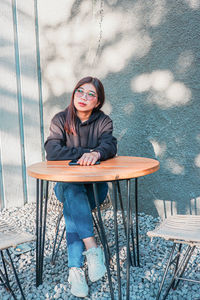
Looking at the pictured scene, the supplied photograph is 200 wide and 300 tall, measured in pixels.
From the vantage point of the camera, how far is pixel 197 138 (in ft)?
9.47

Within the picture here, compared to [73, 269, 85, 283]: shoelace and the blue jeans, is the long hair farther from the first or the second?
[73, 269, 85, 283]: shoelace

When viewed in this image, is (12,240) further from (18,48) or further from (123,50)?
(18,48)

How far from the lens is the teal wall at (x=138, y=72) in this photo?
9.45 ft

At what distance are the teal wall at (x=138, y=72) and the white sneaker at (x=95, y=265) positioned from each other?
1553mm

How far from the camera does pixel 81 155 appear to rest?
206 cm

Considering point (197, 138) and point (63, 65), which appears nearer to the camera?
point (197, 138)

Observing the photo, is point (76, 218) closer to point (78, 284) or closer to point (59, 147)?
point (78, 284)

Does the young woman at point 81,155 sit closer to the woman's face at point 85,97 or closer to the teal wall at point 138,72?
the woman's face at point 85,97

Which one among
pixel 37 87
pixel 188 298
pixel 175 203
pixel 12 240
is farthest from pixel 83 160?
pixel 37 87

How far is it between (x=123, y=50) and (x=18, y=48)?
139cm

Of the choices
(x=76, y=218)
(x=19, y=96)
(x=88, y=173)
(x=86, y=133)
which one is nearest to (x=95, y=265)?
(x=76, y=218)

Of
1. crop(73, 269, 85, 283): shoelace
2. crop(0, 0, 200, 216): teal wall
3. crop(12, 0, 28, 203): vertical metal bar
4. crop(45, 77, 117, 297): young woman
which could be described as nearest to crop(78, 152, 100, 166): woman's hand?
crop(45, 77, 117, 297): young woman

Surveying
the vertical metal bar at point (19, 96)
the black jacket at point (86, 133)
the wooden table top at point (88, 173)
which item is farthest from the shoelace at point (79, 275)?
the vertical metal bar at point (19, 96)

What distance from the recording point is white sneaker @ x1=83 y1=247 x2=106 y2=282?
68.1 inches
